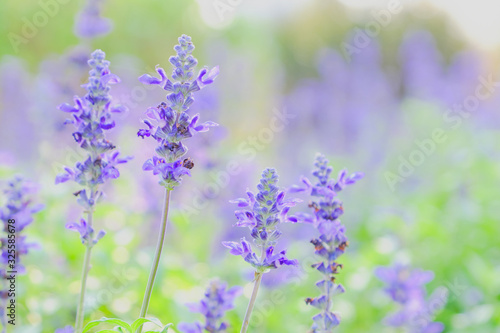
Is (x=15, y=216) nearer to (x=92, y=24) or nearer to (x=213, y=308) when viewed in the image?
(x=213, y=308)

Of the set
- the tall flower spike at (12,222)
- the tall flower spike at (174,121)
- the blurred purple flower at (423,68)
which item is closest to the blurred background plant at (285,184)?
the blurred purple flower at (423,68)

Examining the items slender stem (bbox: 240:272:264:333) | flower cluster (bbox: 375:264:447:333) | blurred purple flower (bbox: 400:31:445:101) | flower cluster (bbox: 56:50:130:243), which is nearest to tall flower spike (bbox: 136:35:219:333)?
flower cluster (bbox: 56:50:130:243)

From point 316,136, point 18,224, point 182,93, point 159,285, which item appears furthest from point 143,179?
point 316,136

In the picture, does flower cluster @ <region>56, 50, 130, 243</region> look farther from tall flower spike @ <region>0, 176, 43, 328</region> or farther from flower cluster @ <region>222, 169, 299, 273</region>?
flower cluster @ <region>222, 169, 299, 273</region>

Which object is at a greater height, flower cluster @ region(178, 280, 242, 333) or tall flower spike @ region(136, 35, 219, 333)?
tall flower spike @ region(136, 35, 219, 333)

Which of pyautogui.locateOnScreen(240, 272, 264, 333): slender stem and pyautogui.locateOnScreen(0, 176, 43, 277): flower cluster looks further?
pyautogui.locateOnScreen(0, 176, 43, 277): flower cluster

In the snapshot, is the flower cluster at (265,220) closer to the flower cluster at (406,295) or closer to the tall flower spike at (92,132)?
the tall flower spike at (92,132)

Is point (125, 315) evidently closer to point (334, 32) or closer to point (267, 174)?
point (267, 174)
